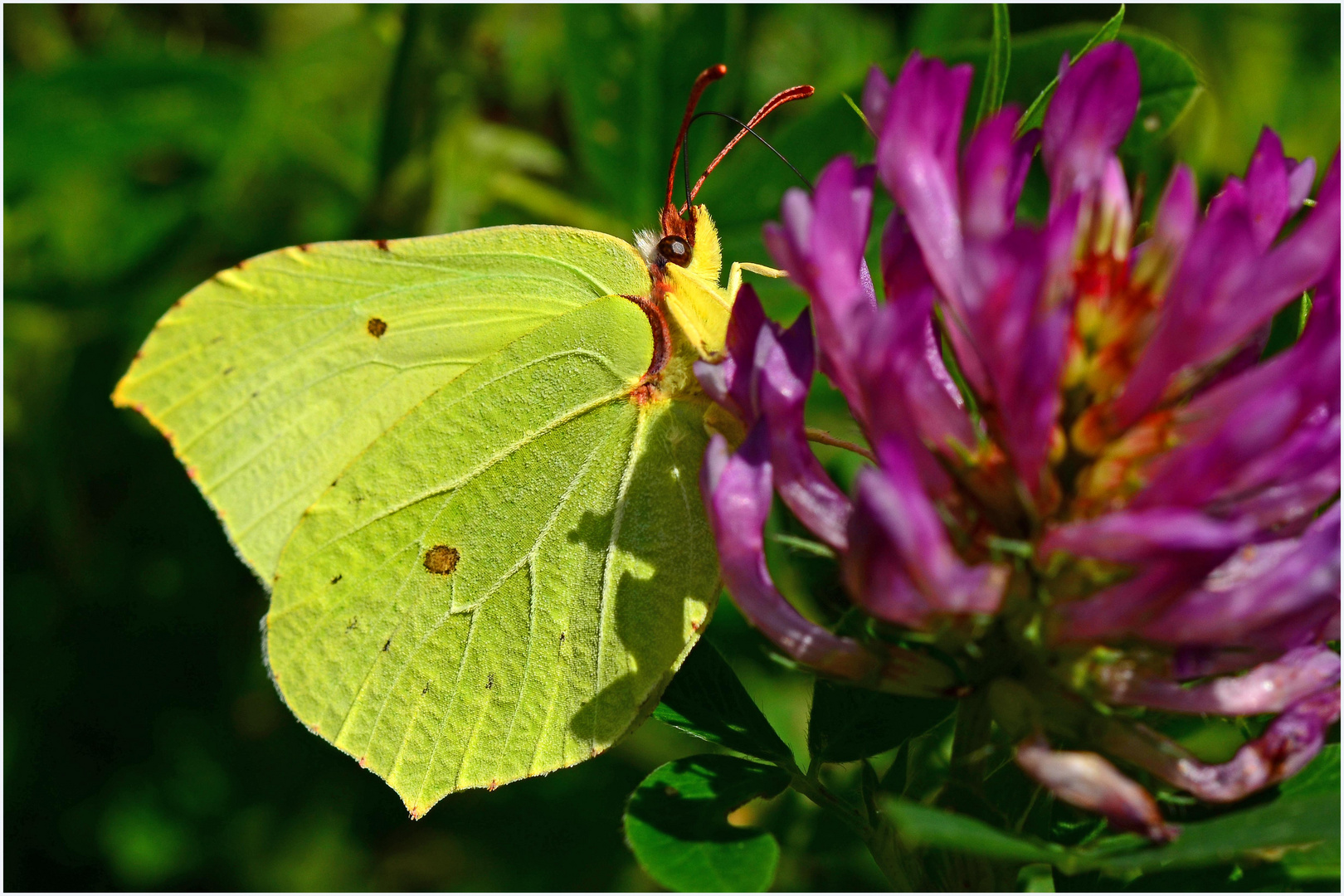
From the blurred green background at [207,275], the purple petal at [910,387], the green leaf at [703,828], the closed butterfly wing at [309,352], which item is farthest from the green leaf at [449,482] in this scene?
the blurred green background at [207,275]

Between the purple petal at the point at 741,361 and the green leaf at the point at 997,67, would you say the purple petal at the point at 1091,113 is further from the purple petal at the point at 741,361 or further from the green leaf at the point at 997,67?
the purple petal at the point at 741,361

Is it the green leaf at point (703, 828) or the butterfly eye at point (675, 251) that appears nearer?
the green leaf at point (703, 828)

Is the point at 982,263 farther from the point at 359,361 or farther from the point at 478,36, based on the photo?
the point at 478,36

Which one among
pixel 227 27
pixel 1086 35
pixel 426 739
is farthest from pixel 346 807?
pixel 1086 35

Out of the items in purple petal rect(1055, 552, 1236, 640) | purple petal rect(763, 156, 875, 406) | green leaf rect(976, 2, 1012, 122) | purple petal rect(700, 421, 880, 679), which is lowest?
purple petal rect(700, 421, 880, 679)

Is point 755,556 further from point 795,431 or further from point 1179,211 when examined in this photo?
point 1179,211

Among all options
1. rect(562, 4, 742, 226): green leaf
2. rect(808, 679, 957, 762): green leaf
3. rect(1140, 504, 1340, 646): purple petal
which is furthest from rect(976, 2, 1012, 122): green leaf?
rect(562, 4, 742, 226): green leaf

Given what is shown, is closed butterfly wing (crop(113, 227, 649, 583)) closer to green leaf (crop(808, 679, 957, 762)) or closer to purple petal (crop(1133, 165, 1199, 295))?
green leaf (crop(808, 679, 957, 762))
